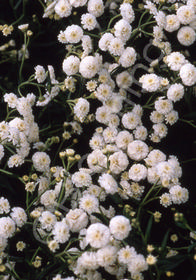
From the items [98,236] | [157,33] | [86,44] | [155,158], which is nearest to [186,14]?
[157,33]

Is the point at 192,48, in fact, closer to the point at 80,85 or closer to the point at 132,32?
the point at 132,32

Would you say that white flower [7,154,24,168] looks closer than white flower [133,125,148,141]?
Yes

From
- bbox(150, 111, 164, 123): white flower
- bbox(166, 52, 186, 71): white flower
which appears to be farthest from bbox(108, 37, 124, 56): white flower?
bbox(150, 111, 164, 123): white flower

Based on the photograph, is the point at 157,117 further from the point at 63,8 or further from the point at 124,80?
the point at 63,8

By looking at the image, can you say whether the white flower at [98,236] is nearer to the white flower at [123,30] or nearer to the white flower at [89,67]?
the white flower at [89,67]

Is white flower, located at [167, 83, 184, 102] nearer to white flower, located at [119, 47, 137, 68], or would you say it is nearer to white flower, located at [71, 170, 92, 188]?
white flower, located at [119, 47, 137, 68]
